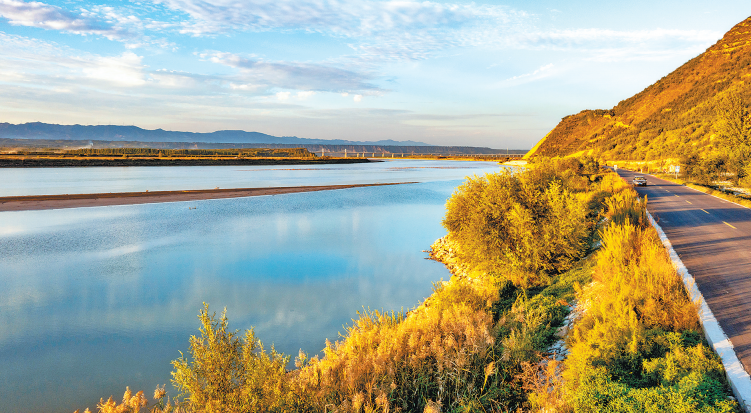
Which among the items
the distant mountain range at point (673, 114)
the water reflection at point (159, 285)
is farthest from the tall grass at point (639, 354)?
the distant mountain range at point (673, 114)

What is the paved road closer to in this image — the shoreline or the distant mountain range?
the distant mountain range

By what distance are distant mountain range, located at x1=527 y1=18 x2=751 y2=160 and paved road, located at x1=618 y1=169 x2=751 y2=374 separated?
3953 cm

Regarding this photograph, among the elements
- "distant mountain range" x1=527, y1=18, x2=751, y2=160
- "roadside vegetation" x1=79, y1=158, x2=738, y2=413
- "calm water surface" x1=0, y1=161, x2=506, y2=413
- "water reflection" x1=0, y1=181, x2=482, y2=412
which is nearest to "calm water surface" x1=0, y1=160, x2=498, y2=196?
"water reflection" x1=0, y1=181, x2=482, y2=412

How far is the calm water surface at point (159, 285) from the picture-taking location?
8.98m

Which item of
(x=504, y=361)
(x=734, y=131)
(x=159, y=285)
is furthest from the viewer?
A: (x=734, y=131)

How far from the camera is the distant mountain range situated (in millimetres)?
61753

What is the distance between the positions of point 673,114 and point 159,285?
310 ft

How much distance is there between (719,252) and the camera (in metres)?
11.6

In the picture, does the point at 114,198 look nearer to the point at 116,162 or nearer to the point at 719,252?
the point at 719,252

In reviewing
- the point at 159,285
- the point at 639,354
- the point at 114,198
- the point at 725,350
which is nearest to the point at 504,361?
the point at 639,354

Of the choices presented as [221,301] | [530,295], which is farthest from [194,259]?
[530,295]

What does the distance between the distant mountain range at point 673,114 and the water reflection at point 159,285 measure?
169 feet

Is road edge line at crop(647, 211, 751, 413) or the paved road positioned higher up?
the paved road

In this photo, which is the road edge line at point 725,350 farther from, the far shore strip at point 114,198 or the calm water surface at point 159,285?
the far shore strip at point 114,198
